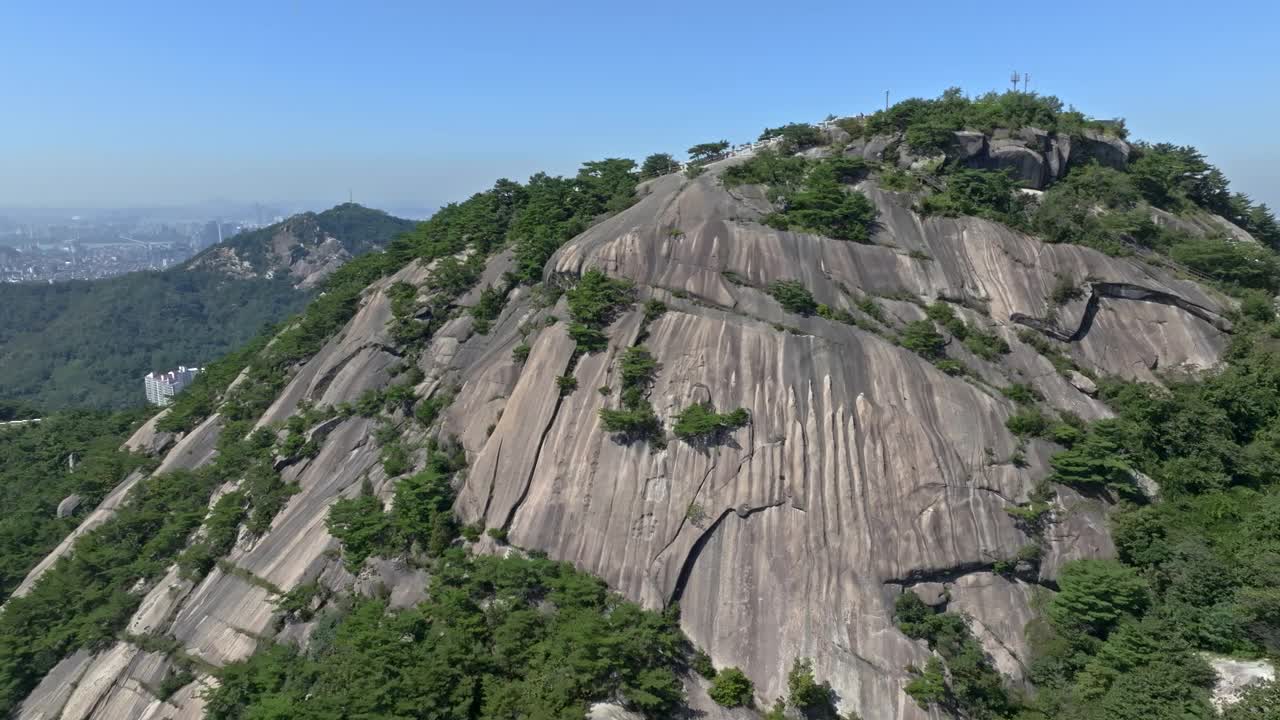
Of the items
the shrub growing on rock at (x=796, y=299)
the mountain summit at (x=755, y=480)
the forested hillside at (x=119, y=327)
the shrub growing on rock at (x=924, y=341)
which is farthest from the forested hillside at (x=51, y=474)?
the forested hillside at (x=119, y=327)

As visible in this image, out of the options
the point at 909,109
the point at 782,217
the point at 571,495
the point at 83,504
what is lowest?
the point at 83,504

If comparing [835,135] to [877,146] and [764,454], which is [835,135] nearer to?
[877,146]

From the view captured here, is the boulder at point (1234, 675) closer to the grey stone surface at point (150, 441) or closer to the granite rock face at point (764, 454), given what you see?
the granite rock face at point (764, 454)

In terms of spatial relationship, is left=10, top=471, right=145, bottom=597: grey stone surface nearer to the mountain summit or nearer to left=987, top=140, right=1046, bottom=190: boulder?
the mountain summit

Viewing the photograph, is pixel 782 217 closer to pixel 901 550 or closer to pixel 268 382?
pixel 901 550

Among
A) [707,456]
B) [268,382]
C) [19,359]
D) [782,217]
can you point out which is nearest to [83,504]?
[268,382]

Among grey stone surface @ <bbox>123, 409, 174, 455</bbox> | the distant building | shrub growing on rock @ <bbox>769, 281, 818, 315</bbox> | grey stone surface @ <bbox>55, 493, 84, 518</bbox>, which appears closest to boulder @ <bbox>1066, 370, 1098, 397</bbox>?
shrub growing on rock @ <bbox>769, 281, 818, 315</bbox>
